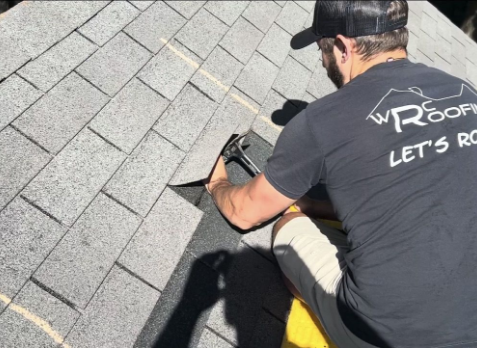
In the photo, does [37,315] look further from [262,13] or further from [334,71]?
[262,13]

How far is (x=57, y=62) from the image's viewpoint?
282 cm

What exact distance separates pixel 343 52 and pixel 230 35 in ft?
5.05

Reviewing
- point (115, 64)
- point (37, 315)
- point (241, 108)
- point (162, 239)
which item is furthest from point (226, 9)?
point (37, 315)

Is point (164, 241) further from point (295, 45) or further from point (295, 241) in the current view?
point (295, 45)

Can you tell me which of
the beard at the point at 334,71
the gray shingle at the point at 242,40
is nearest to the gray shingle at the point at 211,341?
the beard at the point at 334,71

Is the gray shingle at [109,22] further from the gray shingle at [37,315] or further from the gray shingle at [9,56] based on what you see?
the gray shingle at [37,315]

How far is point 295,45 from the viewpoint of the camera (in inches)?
106

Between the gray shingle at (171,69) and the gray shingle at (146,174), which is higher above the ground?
the gray shingle at (171,69)

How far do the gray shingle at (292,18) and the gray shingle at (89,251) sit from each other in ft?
7.99

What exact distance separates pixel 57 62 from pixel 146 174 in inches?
35.7

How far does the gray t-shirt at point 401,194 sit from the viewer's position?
72.6 inches

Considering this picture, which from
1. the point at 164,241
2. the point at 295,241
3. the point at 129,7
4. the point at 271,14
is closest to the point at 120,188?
the point at 164,241

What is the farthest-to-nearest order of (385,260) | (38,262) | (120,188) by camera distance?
(120,188)
(38,262)
(385,260)

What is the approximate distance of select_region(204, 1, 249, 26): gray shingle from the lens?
3771 mm
